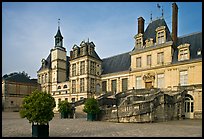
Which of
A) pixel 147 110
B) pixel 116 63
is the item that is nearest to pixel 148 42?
pixel 116 63

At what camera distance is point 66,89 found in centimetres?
3594

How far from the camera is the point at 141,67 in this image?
28.8 meters

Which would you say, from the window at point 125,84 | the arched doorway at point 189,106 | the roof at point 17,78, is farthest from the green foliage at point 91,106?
the roof at point 17,78

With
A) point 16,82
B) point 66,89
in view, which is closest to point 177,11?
point 66,89

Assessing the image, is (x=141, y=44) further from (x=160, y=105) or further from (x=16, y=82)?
(x=16, y=82)

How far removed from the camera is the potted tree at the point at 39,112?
8.77 metres

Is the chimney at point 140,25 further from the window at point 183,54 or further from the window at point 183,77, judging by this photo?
the window at point 183,77

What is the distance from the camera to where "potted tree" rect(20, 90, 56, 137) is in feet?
28.8

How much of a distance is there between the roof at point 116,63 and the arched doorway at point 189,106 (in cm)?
1077

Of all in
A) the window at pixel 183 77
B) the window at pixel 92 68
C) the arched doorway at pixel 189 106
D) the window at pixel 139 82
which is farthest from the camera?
the window at pixel 92 68

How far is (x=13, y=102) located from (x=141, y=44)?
25.2 metres

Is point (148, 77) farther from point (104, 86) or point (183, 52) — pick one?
point (104, 86)

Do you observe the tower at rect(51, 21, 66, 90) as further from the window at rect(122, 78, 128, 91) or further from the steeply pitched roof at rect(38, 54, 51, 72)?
the window at rect(122, 78, 128, 91)

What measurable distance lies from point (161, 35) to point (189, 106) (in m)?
9.42
